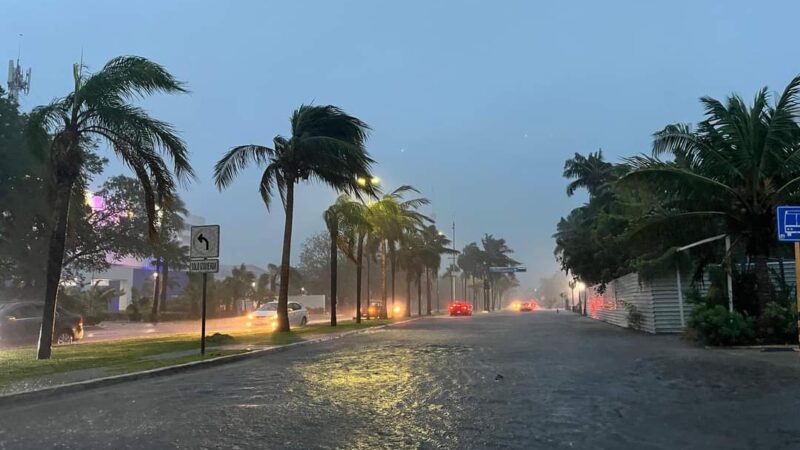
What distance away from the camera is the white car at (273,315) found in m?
30.8

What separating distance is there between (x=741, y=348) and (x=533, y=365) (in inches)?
273

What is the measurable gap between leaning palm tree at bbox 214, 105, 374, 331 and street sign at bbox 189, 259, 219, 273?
303 inches

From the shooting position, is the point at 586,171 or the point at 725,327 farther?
the point at 586,171

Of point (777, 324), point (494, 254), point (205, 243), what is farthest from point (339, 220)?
point (494, 254)

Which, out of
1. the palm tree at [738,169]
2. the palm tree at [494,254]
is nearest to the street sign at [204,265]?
the palm tree at [738,169]

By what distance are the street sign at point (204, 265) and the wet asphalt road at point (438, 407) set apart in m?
2.86

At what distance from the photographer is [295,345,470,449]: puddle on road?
662 cm

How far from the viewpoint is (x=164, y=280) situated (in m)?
55.2

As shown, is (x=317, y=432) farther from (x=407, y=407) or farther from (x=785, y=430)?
(x=785, y=430)

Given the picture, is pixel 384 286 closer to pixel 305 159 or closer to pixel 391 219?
pixel 391 219

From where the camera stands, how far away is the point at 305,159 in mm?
23562

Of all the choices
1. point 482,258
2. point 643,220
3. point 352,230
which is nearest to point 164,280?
point 352,230

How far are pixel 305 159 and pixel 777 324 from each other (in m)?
15.9

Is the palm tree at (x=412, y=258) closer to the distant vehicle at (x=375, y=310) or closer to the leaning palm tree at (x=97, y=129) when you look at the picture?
the distant vehicle at (x=375, y=310)
